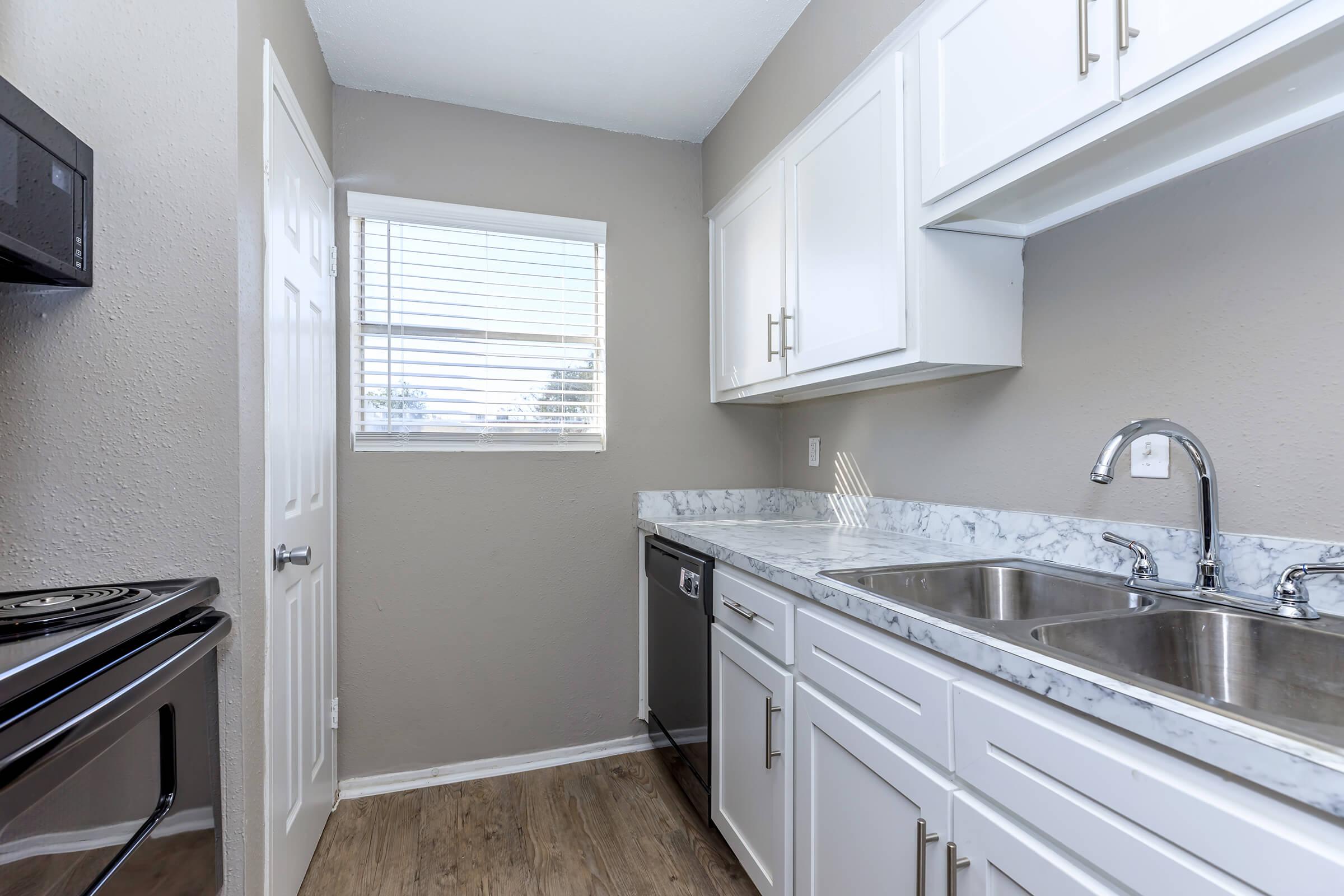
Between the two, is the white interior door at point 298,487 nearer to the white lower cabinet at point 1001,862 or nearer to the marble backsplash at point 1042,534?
the marble backsplash at point 1042,534

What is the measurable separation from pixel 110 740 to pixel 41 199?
0.82m

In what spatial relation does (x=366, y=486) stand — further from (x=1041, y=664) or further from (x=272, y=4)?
(x=1041, y=664)

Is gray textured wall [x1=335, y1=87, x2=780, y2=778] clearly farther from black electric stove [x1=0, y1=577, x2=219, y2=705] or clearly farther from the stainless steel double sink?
the stainless steel double sink

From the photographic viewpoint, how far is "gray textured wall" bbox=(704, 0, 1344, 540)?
106 centimetres

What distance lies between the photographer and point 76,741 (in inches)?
29.2

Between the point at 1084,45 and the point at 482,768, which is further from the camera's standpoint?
the point at 482,768

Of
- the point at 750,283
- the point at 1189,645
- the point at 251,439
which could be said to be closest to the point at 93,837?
the point at 251,439

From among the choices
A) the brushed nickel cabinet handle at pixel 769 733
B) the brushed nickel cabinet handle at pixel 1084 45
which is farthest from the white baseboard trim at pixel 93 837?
the brushed nickel cabinet handle at pixel 1084 45

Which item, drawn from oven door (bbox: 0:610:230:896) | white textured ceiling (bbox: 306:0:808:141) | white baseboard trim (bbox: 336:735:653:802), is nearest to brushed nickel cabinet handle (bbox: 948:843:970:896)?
oven door (bbox: 0:610:230:896)

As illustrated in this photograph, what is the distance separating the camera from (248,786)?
1.29 metres

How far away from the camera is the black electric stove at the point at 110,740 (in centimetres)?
68

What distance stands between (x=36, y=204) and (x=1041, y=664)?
5.19ft

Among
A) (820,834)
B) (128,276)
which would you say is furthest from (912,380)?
(128,276)

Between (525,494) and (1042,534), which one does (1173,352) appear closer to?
(1042,534)
